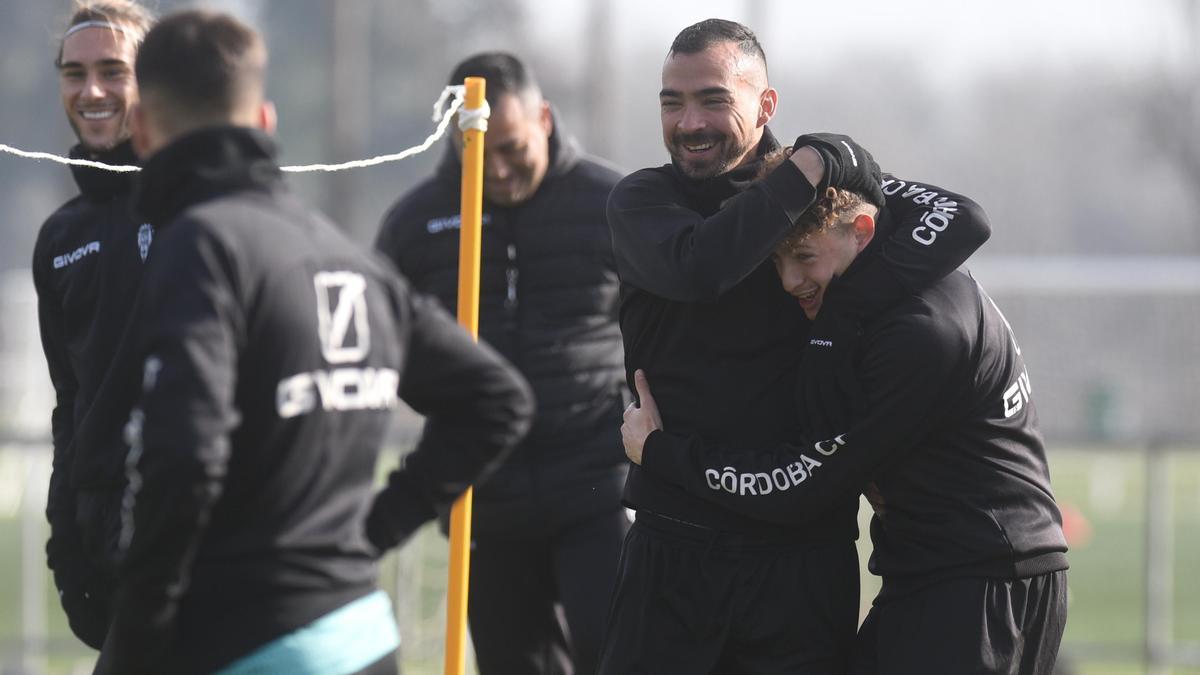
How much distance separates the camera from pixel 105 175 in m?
4.12

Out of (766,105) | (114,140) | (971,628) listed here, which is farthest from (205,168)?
(971,628)

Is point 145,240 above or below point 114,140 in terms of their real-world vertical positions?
below

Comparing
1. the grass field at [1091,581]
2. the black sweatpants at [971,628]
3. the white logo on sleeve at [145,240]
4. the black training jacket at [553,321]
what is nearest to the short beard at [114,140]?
the white logo on sleeve at [145,240]

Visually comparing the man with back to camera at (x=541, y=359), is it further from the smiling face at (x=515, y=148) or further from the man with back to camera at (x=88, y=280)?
the man with back to camera at (x=88, y=280)

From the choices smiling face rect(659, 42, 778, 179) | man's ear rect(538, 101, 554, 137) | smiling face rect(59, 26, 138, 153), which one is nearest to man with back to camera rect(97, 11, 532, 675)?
smiling face rect(659, 42, 778, 179)

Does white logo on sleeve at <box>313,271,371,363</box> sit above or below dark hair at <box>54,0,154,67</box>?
below

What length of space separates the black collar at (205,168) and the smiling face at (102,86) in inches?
54.5

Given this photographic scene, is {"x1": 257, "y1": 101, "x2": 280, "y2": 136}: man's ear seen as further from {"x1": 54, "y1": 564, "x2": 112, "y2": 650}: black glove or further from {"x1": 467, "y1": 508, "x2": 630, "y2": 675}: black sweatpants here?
{"x1": 467, "y1": 508, "x2": 630, "y2": 675}: black sweatpants

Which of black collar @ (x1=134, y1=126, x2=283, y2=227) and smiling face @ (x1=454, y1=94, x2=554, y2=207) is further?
smiling face @ (x1=454, y1=94, x2=554, y2=207)

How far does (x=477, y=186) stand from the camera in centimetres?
436

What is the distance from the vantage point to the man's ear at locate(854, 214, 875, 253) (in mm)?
3818

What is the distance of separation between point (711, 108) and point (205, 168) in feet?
4.87

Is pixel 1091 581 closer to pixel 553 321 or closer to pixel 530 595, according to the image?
pixel 530 595

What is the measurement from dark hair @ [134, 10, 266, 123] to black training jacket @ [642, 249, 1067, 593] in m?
1.49
